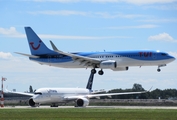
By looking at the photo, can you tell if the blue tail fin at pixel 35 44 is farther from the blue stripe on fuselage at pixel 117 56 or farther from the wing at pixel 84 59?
the wing at pixel 84 59

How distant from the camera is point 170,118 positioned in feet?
163

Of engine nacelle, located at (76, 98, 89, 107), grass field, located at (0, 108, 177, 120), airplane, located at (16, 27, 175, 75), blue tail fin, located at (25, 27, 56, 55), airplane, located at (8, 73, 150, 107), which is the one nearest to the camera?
grass field, located at (0, 108, 177, 120)

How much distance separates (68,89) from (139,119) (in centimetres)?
5134

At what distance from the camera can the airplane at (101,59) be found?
3403 inches

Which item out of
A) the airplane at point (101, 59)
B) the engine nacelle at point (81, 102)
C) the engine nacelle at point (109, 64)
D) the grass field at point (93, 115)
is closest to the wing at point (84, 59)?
the airplane at point (101, 59)

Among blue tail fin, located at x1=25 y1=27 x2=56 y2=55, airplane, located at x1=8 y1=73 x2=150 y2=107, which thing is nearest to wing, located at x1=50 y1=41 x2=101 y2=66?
airplane, located at x1=8 y1=73 x2=150 y2=107

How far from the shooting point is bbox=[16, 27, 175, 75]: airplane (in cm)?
8644

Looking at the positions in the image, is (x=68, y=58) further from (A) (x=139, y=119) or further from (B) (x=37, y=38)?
(A) (x=139, y=119)

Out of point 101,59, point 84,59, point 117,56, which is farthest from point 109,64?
point 84,59

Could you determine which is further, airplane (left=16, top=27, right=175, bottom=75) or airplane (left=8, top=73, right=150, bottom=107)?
airplane (left=8, top=73, right=150, bottom=107)

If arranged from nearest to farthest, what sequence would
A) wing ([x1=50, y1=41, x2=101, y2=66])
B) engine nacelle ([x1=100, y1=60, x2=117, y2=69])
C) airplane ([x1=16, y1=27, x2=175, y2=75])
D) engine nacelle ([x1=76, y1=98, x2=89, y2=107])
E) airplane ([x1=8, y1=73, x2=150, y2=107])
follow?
1. airplane ([x1=16, y1=27, x2=175, y2=75])
2. engine nacelle ([x1=100, y1=60, x2=117, y2=69])
3. wing ([x1=50, y1=41, x2=101, y2=66])
4. engine nacelle ([x1=76, y1=98, x2=89, y2=107])
5. airplane ([x1=8, y1=73, x2=150, y2=107])

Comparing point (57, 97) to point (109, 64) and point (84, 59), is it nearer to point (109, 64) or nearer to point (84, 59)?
point (84, 59)

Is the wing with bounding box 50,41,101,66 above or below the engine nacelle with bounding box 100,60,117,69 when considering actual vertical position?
above

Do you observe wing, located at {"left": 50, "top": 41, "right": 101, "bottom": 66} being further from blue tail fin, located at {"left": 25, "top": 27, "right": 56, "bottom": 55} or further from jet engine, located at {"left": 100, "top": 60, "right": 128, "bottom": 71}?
blue tail fin, located at {"left": 25, "top": 27, "right": 56, "bottom": 55}
